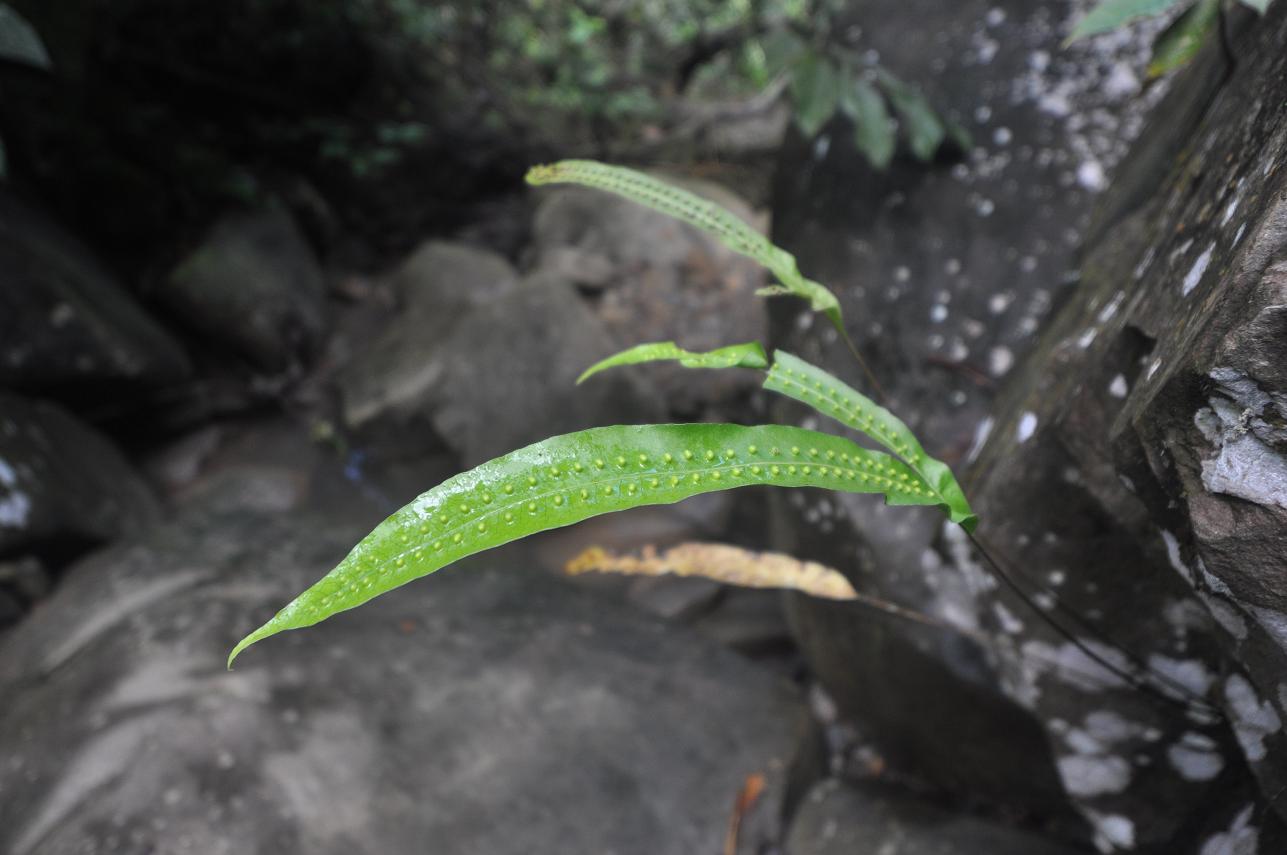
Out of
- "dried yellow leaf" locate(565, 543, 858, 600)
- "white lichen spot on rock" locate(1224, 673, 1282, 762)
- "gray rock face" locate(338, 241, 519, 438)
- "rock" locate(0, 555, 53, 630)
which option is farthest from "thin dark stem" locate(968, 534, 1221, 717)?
"rock" locate(0, 555, 53, 630)

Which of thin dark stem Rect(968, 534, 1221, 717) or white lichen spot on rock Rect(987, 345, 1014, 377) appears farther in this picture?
white lichen spot on rock Rect(987, 345, 1014, 377)

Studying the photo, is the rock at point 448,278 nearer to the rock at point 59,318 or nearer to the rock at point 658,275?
the rock at point 658,275

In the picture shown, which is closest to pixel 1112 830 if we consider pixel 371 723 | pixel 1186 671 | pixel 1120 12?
pixel 1186 671

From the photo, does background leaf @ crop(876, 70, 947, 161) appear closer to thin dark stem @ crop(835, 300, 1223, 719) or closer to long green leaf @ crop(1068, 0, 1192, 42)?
long green leaf @ crop(1068, 0, 1192, 42)

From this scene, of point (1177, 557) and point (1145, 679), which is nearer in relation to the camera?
point (1177, 557)

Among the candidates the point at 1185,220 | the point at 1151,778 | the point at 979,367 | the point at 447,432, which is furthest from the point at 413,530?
the point at 447,432

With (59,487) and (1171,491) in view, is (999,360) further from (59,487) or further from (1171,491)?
(59,487)
